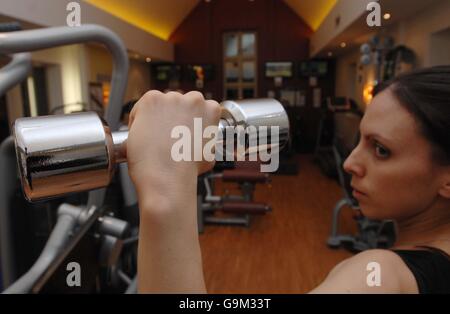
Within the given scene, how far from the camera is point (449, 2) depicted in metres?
3.47

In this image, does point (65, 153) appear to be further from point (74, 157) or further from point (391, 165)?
point (391, 165)

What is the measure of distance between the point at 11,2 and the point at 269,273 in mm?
3151

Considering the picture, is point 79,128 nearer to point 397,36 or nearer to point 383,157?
point 383,157

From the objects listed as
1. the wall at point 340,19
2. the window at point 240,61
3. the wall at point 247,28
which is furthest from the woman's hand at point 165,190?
the window at point 240,61

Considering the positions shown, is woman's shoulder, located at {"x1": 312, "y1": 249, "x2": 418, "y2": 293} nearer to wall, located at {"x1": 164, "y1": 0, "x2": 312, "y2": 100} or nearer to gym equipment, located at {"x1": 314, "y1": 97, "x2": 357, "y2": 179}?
gym equipment, located at {"x1": 314, "y1": 97, "x2": 357, "y2": 179}

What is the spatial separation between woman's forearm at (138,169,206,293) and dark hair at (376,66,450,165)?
0.41m

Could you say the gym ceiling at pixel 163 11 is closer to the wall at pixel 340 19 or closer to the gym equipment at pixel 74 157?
the wall at pixel 340 19

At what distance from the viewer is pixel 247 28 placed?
29.0 ft

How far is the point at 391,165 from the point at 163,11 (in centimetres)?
731

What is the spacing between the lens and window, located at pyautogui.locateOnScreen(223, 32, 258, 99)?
8.94m

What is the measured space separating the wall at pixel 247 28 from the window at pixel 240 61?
15 centimetres

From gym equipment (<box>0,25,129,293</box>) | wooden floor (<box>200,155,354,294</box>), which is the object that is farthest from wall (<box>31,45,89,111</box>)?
gym equipment (<box>0,25,129,293</box>)

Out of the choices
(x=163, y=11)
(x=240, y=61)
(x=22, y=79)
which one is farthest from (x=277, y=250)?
(x=240, y=61)

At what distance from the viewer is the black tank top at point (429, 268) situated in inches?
21.1
